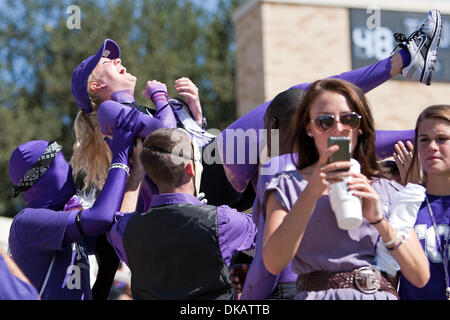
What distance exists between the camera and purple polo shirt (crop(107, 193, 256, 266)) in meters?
2.88

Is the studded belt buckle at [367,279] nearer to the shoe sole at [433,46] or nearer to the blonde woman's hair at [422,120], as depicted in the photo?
the blonde woman's hair at [422,120]

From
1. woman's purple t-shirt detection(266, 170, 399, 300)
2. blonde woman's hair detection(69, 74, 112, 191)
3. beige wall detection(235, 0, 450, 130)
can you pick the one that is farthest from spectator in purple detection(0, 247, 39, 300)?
beige wall detection(235, 0, 450, 130)

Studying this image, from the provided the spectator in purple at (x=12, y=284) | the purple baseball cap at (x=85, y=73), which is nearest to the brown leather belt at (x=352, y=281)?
the spectator in purple at (x=12, y=284)

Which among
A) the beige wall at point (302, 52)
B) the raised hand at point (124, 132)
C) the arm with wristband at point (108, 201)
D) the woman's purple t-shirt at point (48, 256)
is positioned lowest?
the woman's purple t-shirt at point (48, 256)

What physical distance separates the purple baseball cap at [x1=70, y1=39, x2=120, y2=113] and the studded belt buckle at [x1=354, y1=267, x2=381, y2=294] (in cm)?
202

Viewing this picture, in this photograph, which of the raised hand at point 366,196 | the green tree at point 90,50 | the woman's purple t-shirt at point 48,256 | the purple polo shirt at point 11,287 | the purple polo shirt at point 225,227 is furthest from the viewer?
the green tree at point 90,50

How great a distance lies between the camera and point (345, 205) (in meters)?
2.09

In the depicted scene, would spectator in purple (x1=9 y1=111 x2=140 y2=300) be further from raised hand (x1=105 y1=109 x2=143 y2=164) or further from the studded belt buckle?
the studded belt buckle

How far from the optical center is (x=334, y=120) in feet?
7.76

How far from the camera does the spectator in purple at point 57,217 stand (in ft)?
10.6

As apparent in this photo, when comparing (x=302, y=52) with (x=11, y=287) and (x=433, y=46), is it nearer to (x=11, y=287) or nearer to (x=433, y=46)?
(x=433, y=46)

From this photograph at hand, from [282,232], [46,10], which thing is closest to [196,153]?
[282,232]

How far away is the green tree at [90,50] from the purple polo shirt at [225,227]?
14.2m
